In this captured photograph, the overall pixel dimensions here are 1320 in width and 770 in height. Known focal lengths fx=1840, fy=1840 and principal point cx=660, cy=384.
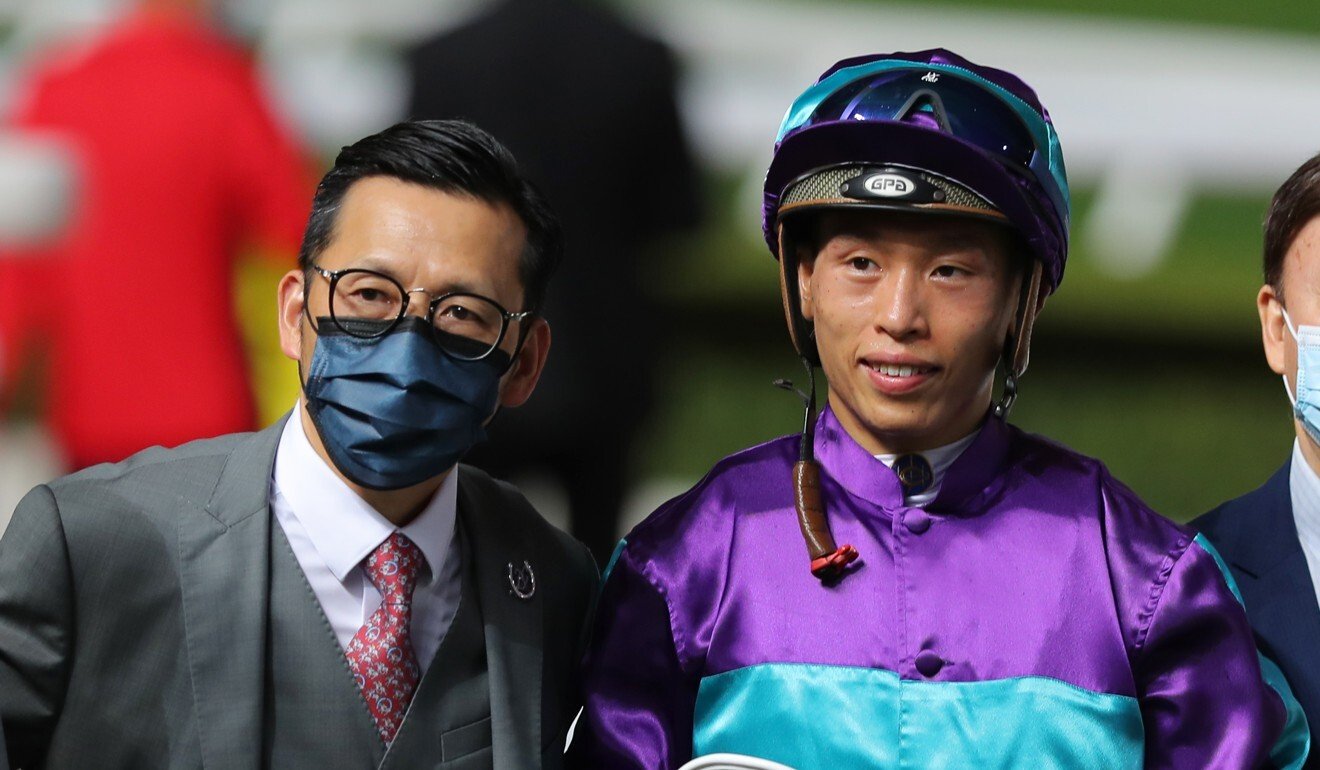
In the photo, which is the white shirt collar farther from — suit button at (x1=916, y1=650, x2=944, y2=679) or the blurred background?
the blurred background

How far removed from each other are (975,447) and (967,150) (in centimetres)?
46

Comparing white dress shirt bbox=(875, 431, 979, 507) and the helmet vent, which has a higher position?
the helmet vent

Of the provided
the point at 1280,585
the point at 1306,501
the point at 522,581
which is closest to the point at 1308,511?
the point at 1306,501

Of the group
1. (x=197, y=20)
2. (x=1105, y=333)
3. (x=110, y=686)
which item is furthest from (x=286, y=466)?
(x=1105, y=333)

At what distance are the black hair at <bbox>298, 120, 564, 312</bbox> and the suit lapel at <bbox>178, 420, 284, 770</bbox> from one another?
43cm

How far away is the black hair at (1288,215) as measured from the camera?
10.2ft

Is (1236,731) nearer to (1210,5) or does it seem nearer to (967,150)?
(967,150)

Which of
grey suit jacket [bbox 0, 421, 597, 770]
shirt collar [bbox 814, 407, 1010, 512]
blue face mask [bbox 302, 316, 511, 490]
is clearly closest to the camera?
grey suit jacket [bbox 0, 421, 597, 770]

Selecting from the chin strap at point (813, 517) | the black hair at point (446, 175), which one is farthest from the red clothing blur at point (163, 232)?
the chin strap at point (813, 517)

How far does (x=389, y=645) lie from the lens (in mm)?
2721

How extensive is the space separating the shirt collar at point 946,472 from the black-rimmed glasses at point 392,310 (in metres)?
0.56

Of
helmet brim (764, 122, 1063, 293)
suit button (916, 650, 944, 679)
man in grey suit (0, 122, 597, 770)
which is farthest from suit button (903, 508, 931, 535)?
man in grey suit (0, 122, 597, 770)

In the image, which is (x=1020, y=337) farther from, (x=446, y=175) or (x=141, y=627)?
(x=141, y=627)

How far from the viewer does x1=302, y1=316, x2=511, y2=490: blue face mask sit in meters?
2.67
